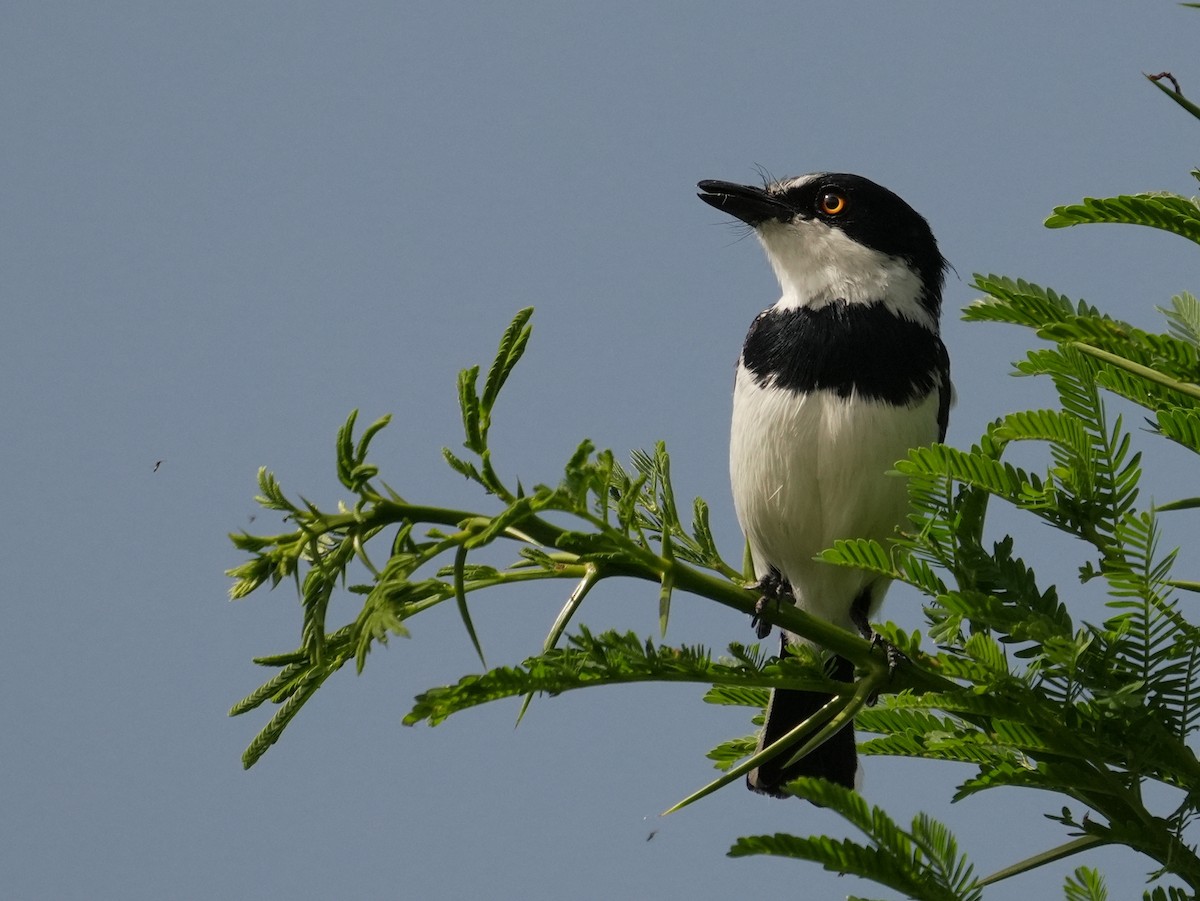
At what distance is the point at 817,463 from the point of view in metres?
4.78

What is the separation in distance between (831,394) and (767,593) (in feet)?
5.99

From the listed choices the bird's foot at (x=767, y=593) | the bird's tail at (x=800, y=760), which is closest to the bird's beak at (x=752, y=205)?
the bird's foot at (x=767, y=593)

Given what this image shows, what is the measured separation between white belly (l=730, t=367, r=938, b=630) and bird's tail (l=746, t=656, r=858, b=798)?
1.59 ft

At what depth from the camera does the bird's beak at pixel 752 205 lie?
18.6 feet

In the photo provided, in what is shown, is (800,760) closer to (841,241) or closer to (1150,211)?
(841,241)

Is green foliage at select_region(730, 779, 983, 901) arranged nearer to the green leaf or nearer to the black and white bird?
the green leaf

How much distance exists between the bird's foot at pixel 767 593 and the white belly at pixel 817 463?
171 mm

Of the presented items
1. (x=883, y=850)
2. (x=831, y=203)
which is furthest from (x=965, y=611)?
(x=831, y=203)

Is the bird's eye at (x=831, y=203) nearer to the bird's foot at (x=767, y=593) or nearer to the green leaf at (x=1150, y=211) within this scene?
the bird's foot at (x=767, y=593)

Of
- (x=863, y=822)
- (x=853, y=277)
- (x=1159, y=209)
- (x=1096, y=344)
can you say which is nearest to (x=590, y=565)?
(x=863, y=822)

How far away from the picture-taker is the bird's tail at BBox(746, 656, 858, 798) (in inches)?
183

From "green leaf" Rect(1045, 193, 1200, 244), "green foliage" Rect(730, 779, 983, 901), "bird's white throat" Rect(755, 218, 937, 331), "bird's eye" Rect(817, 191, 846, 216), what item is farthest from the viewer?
"bird's eye" Rect(817, 191, 846, 216)

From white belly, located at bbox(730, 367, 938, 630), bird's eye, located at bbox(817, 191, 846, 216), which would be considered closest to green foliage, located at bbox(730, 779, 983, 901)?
white belly, located at bbox(730, 367, 938, 630)

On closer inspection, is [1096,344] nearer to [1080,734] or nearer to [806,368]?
[1080,734]
